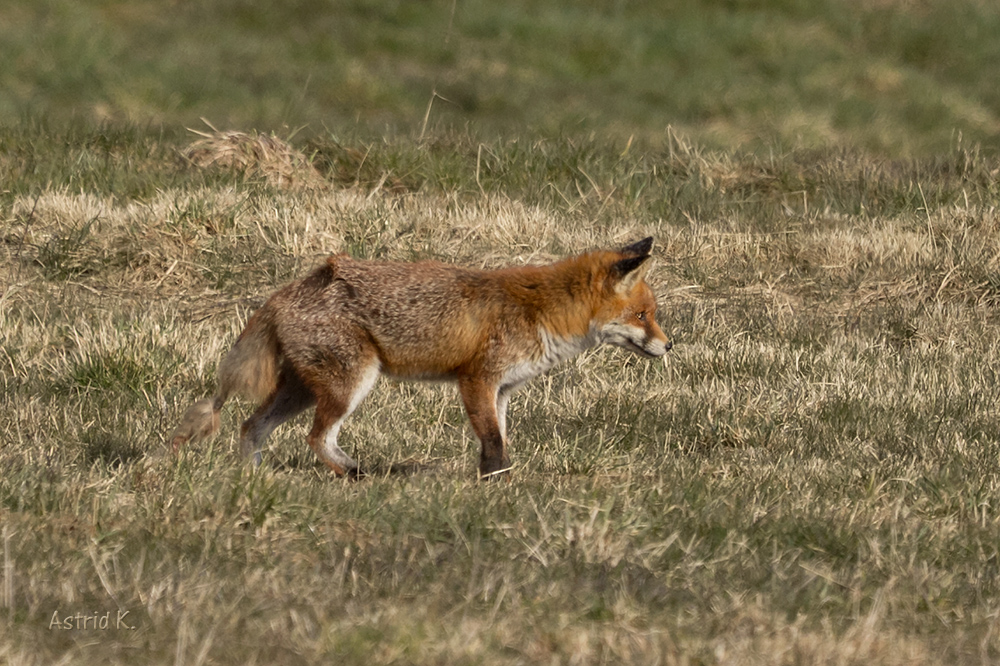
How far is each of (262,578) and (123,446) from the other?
7.03 feet

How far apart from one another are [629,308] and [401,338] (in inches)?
50.4

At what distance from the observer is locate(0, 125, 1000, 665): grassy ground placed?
3875 millimetres

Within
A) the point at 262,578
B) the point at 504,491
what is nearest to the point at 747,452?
the point at 504,491

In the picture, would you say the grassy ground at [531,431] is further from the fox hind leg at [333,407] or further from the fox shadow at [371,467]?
the fox hind leg at [333,407]

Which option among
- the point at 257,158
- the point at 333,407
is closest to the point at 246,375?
the point at 333,407

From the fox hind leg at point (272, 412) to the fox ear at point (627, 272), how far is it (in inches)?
64.9

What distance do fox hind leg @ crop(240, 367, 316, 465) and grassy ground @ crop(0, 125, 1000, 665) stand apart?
7.9 inches

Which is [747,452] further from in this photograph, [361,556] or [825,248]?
[825,248]

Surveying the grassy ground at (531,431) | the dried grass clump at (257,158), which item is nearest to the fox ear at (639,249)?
the grassy ground at (531,431)

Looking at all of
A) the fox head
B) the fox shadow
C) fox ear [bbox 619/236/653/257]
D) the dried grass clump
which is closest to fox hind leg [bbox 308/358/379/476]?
the fox shadow

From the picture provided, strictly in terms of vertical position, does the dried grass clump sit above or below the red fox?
below

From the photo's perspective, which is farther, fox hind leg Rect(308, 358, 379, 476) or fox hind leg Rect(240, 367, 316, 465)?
fox hind leg Rect(240, 367, 316, 465)

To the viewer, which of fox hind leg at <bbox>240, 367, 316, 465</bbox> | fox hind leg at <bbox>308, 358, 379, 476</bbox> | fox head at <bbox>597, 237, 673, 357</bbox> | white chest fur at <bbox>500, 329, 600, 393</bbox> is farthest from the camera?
fox head at <bbox>597, 237, 673, 357</bbox>

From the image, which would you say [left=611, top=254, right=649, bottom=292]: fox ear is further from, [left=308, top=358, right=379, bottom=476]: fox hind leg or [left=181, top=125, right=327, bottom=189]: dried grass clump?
[left=181, top=125, right=327, bottom=189]: dried grass clump
